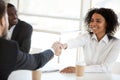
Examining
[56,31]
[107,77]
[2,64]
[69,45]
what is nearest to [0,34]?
[2,64]

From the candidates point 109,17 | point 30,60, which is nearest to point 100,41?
point 109,17

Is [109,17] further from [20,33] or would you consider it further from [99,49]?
[20,33]

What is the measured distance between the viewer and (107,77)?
216 cm

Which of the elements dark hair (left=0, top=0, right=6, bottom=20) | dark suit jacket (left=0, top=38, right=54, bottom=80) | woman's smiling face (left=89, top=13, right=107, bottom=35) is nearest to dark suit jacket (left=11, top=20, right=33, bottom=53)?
woman's smiling face (left=89, top=13, right=107, bottom=35)

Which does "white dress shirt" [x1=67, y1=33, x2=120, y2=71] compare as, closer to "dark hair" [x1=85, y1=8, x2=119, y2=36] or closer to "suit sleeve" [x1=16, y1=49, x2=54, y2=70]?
"dark hair" [x1=85, y1=8, x2=119, y2=36]

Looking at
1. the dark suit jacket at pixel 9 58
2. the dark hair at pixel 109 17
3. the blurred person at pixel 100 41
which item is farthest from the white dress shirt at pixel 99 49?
the dark suit jacket at pixel 9 58

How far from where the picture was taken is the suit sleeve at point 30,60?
4.95ft

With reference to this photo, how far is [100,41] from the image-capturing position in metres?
2.81

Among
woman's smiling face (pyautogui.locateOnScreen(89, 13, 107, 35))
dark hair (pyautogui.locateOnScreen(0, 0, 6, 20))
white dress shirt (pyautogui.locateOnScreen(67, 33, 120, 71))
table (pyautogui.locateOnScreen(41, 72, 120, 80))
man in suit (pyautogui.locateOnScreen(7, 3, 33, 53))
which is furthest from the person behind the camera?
man in suit (pyautogui.locateOnScreen(7, 3, 33, 53))

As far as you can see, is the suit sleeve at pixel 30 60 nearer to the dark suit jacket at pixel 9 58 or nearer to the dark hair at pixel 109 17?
the dark suit jacket at pixel 9 58

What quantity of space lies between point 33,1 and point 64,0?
0.68m

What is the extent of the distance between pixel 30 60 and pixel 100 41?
1.34 m

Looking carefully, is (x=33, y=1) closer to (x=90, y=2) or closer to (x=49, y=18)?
(x=49, y=18)

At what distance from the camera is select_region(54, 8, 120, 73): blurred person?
8.87 ft
